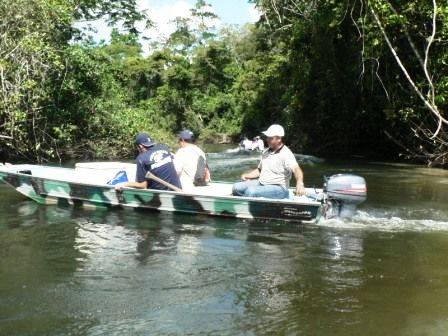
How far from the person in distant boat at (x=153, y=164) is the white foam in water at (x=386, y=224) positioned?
2541mm

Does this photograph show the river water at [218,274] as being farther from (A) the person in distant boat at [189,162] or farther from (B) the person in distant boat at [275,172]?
(A) the person in distant boat at [189,162]

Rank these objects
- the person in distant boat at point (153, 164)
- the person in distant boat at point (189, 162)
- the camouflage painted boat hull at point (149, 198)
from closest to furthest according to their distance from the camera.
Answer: the camouflage painted boat hull at point (149, 198) → the person in distant boat at point (153, 164) → the person in distant boat at point (189, 162)

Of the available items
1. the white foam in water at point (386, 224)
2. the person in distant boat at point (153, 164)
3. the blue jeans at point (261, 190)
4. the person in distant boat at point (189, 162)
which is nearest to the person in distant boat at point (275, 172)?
the blue jeans at point (261, 190)

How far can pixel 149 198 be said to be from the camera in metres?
9.64

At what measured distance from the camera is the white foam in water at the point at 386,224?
8711mm

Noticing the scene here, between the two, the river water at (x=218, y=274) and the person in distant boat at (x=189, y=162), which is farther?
the person in distant boat at (x=189, y=162)

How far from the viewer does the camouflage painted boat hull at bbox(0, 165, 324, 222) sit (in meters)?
8.92

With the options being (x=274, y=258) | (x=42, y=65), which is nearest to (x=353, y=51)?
(x=42, y=65)

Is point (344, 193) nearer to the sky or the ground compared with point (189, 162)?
nearer to the ground

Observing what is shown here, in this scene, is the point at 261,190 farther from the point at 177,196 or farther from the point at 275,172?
the point at 177,196

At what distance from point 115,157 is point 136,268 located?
13.9 metres

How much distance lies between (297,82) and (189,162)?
17078 mm

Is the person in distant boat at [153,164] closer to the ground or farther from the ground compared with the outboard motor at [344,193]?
farther from the ground

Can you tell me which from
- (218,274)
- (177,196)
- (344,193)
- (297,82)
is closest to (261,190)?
(344,193)
